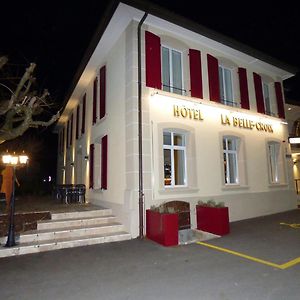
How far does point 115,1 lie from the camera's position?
7.13m

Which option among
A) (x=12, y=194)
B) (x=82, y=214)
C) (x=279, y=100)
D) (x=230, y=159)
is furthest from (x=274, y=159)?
(x=12, y=194)

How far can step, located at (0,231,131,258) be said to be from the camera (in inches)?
215

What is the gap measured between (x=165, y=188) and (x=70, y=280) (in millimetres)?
4020

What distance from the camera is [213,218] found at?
23.4 feet

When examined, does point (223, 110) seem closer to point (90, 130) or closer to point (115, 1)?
point (115, 1)

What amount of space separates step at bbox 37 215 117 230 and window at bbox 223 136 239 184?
4632 mm

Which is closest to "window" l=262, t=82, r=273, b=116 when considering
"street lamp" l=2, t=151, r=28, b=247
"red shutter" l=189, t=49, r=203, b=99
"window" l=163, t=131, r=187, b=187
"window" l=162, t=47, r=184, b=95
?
"red shutter" l=189, t=49, r=203, b=99

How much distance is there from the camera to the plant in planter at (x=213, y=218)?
275 inches

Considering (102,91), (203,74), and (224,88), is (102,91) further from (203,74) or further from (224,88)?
(224,88)

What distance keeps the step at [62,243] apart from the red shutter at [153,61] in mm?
4410

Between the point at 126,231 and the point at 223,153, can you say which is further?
the point at 223,153

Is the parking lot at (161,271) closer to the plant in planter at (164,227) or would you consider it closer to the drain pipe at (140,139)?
the plant in planter at (164,227)

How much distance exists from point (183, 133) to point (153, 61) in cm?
248

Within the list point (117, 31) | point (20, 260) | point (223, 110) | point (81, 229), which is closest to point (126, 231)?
point (81, 229)
